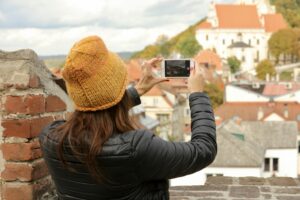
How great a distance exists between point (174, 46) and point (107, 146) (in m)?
94.6

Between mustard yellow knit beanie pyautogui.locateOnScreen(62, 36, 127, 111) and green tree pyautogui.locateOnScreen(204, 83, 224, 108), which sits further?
green tree pyautogui.locateOnScreen(204, 83, 224, 108)

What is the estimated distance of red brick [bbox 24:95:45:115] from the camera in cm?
281

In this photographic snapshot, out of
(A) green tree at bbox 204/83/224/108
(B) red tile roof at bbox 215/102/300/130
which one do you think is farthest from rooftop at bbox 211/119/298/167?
(A) green tree at bbox 204/83/224/108

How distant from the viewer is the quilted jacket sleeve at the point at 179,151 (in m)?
1.94

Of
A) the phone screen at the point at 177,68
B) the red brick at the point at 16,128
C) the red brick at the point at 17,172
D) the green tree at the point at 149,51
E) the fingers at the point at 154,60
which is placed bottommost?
the red brick at the point at 17,172

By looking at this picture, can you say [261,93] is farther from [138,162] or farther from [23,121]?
[138,162]

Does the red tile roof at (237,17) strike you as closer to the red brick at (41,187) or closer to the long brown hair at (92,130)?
the red brick at (41,187)

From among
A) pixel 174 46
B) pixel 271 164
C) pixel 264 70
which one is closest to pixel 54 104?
pixel 271 164

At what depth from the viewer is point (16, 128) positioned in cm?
281

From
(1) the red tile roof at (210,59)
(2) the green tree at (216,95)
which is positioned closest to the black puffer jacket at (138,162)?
(2) the green tree at (216,95)

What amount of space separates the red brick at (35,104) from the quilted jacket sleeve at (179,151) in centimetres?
99

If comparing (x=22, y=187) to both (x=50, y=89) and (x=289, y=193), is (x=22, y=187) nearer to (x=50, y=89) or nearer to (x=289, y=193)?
(x=50, y=89)

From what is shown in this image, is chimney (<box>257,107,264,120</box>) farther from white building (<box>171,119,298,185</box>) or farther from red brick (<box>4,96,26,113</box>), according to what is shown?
red brick (<box>4,96,26,113</box>)

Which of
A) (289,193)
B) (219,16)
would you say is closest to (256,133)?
(289,193)
